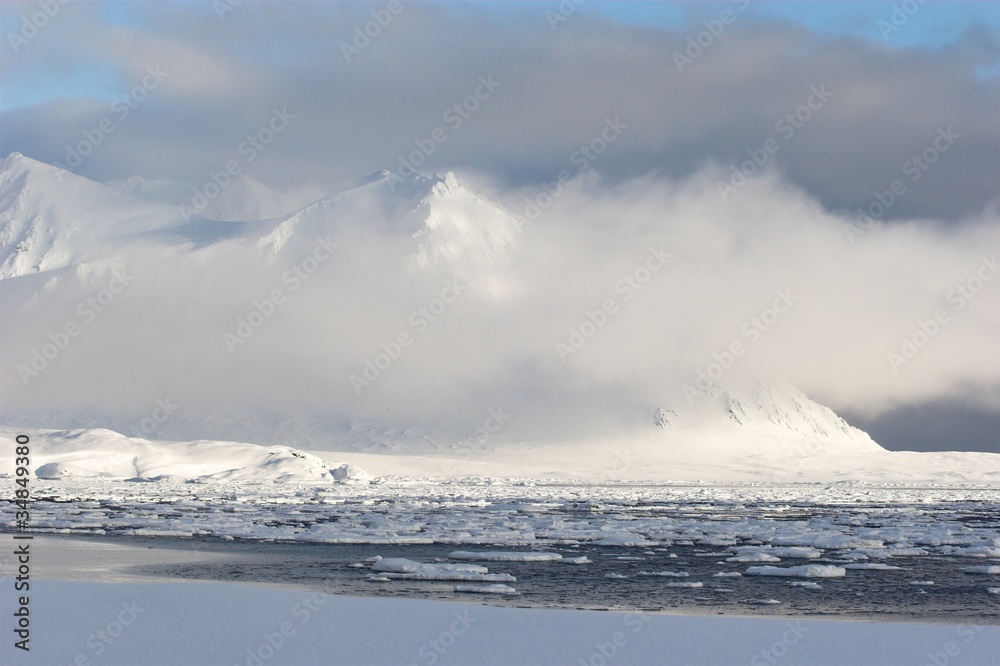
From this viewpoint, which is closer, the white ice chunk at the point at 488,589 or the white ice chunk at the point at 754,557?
the white ice chunk at the point at 488,589

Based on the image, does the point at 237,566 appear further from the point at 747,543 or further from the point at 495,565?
the point at 747,543

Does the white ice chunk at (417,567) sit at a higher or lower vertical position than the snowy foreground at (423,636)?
higher

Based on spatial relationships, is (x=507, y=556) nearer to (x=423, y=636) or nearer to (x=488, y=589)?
(x=488, y=589)

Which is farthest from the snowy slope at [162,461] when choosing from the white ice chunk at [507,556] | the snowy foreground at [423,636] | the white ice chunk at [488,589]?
the snowy foreground at [423,636]

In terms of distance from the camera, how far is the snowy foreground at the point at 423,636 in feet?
53.3

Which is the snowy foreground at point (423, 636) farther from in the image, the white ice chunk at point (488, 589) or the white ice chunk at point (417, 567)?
the white ice chunk at point (417, 567)

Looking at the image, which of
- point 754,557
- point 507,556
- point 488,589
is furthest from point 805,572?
point 488,589

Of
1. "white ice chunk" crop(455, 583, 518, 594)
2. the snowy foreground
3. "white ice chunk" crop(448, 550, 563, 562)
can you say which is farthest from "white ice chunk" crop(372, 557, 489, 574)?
the snowy foreground

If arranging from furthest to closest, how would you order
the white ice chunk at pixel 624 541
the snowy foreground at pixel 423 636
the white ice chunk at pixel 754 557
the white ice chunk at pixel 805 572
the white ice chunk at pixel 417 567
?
the white ice chunk at pixel 624 541
the white ice chunk at pixel 754 557
the white ice chunk at pixel 805 572
the white ice chunk at pixel 417 567
the snowy foreground at pixel 423 636

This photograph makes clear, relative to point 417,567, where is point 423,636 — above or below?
below

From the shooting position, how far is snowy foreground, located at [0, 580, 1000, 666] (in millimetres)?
16250

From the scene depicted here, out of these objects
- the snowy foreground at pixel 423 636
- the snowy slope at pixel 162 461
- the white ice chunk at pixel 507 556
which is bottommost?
the snowy foreground at pixel 423 636

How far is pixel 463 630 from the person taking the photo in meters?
18.1

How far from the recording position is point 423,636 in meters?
17.5
